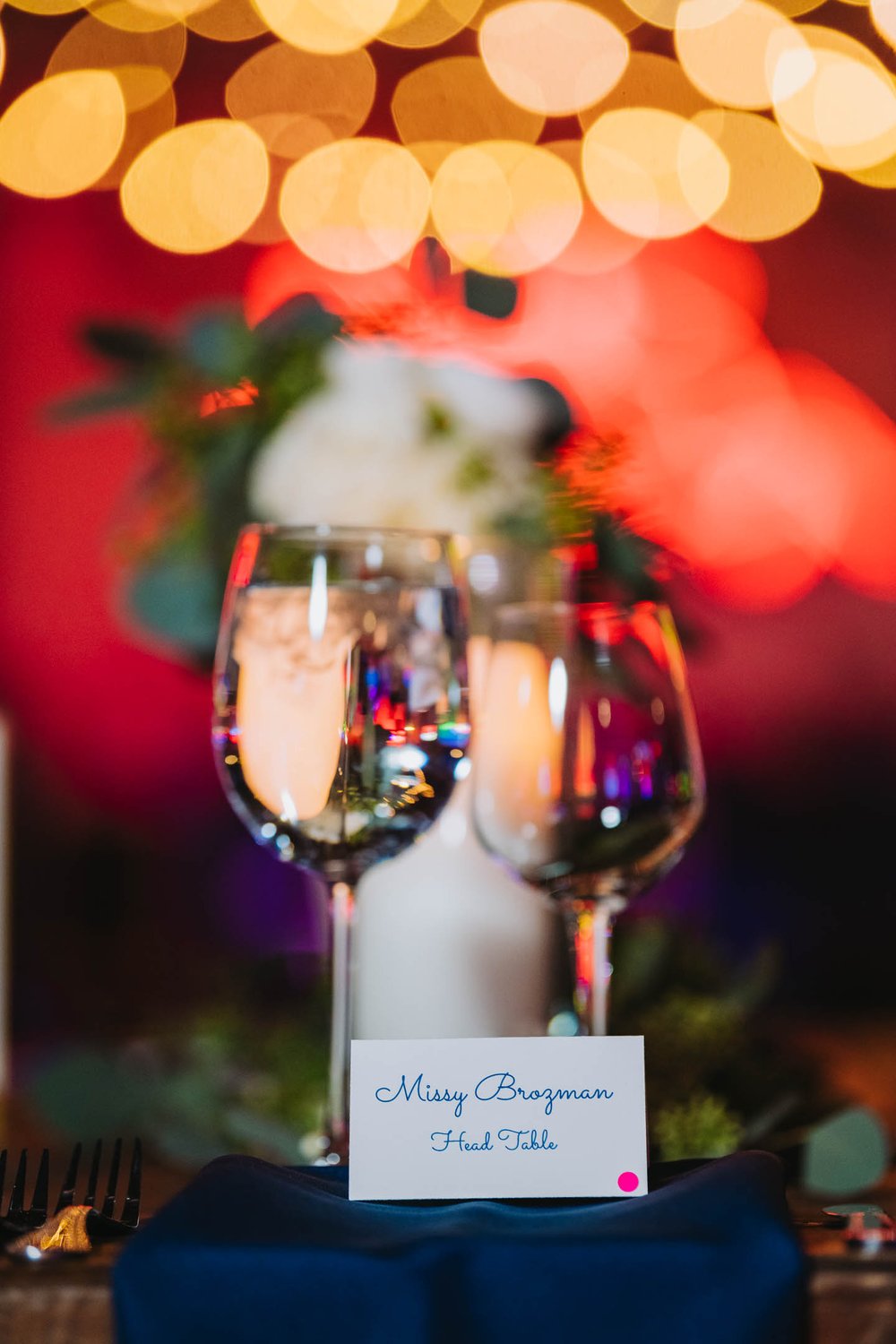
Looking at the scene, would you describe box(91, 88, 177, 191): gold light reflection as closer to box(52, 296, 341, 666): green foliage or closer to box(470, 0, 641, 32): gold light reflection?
box(470, 0, 641, 32): gold light reflection

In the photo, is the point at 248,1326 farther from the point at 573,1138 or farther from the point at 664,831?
the point at 664,831

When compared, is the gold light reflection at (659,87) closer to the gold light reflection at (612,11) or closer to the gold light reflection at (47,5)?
the gold light reflection at (612,11)

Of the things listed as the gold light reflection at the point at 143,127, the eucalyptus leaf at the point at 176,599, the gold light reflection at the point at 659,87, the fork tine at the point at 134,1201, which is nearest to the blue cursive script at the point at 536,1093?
the fork tine at the point at 134,1201

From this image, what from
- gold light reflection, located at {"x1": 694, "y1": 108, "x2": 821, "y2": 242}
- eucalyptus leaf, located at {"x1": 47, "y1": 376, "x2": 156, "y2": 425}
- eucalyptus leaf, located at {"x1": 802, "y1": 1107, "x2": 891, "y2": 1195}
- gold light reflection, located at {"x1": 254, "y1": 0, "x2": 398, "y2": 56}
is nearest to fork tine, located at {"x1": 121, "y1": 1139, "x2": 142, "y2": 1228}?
eucalyptus leaf, located at {"x1": 802, "y1": 1107, "x2": 891, "y2": 1195}

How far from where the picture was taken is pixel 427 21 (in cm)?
270

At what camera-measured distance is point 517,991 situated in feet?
2.11

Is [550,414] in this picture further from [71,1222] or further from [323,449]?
[71,1222]

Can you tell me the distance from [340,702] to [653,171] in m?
2.63

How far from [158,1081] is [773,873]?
2.30m

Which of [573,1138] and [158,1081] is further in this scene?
[158,1081]

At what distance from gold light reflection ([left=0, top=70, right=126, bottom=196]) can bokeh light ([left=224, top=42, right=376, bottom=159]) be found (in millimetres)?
247

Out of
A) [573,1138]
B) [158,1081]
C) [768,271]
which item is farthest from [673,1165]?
[768,271]

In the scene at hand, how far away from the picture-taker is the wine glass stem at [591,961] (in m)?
0.53

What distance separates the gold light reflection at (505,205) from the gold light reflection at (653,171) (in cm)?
7
